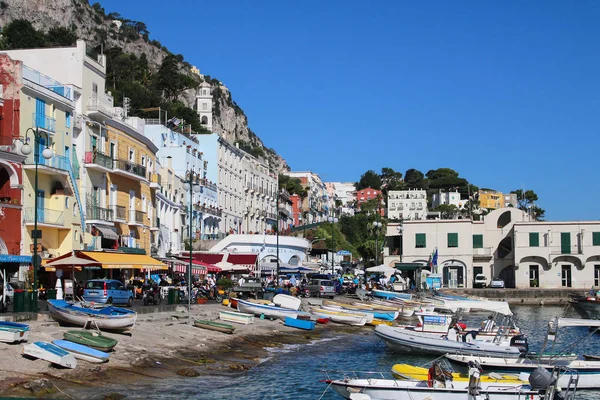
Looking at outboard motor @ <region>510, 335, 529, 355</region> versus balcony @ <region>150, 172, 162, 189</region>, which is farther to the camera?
balcony @ <region>150, 172, 162, 189</region>

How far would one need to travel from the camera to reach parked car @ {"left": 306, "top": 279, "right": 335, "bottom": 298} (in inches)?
2410

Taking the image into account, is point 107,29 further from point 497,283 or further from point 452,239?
point 497,283

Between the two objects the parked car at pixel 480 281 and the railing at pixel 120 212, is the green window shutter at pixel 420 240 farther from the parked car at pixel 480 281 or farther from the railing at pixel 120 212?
the railing at pixel 120 212

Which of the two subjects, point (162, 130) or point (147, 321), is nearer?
point (147, 321)

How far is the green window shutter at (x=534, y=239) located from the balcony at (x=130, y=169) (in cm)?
4530

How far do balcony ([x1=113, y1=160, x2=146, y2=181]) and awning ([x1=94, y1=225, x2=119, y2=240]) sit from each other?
4.00 m

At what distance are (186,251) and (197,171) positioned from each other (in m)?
11.8

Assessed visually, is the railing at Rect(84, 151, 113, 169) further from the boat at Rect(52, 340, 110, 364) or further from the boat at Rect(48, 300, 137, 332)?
the boat at Rect(52, 340, 110, 364)

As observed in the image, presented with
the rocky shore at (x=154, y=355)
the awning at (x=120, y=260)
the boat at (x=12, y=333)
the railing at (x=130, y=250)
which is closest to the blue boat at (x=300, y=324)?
the rocky shore at (x=154, y=355)

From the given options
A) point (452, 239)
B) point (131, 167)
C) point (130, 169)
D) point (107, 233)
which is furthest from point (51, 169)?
point (452, 239)

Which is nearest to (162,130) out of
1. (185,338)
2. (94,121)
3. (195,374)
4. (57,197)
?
(94,121)

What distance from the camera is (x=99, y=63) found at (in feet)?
176

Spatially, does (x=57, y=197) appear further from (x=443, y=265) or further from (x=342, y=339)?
(x=443, y=265)

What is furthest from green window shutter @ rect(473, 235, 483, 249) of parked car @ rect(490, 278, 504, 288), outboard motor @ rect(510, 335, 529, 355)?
outboard motor @ rect(510, 335, 529, 355)
